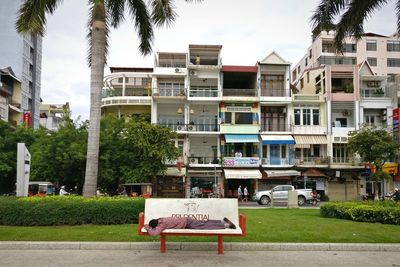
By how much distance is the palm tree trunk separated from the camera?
48.0ft

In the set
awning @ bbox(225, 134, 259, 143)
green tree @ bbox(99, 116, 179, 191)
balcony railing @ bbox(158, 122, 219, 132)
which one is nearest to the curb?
green tree @ bbox(99, 116, 179, 191)

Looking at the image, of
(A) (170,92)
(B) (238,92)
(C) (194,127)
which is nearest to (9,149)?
(A) (170,92)

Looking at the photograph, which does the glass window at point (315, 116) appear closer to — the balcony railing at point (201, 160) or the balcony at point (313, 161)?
the balcony at point (313, 161)

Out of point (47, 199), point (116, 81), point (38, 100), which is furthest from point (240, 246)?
point (38, 100)

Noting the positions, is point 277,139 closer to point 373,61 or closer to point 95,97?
point 95,97

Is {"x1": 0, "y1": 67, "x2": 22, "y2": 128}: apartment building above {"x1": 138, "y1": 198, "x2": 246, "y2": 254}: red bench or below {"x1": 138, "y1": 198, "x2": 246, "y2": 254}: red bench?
above

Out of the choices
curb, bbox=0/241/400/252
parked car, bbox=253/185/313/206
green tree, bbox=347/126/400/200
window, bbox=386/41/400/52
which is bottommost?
parked car, bbox=253/185/313/206

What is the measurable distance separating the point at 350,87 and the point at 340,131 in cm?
491

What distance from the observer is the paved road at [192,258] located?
8164 mm

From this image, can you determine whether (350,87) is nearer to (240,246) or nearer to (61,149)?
(61,149)

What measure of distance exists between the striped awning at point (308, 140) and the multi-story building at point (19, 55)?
111ft

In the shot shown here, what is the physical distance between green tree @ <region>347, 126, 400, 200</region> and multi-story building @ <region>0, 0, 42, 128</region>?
39.7 m

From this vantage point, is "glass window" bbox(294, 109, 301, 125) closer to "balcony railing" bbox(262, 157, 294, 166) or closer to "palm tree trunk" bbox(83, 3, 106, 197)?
"balcony railing" bbox(262, 157, 294, 166)

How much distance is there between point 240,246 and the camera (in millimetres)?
9734
